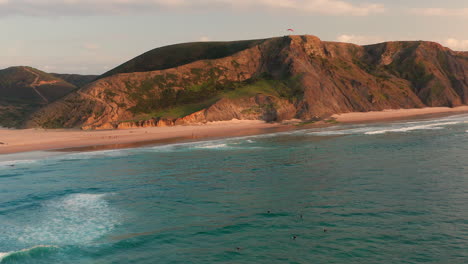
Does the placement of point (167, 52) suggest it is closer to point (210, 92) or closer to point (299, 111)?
point (210, 92)

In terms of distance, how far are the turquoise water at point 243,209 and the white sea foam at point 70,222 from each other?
0.05 m

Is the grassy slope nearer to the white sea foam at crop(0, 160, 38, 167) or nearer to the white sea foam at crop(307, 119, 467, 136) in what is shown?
the white sea foam at crop(307, 119, 467, 136)

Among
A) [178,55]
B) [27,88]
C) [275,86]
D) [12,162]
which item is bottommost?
[12,162]

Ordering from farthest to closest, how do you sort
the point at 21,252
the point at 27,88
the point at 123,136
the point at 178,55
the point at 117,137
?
1. the point at 27,88
2. the point at 178,55
3. the point at 123,136
4. the point at 117,137
5. the point at 21,252

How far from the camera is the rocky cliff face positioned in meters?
70.6

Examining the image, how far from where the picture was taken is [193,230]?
14.9m

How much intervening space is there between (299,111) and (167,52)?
5526 centimetres

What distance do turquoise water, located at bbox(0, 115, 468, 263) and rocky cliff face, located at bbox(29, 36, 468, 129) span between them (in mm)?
38348

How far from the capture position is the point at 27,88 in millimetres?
135250

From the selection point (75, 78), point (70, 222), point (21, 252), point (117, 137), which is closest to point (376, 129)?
point (117, 137)

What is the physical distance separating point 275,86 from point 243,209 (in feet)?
226

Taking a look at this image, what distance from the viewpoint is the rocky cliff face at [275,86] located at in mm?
70625

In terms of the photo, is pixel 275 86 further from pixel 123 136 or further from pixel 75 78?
pixel 75 78

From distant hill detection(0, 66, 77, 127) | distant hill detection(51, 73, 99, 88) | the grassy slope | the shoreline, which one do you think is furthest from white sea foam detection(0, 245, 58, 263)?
distant hill detection(51, 73, 99, 88)
